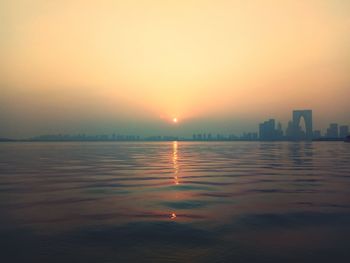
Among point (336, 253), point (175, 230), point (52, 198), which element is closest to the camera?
point (336, 253)

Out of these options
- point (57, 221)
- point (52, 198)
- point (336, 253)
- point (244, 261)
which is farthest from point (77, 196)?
point (336, 253)

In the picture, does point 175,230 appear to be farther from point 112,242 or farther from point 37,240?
point 37,240

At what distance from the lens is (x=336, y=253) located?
909cm

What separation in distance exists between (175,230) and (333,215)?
6.84 metres

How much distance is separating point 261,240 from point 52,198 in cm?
1188

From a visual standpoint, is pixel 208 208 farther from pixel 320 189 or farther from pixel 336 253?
pixel 320 189

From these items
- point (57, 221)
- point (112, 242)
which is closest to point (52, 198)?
point (57, 221)

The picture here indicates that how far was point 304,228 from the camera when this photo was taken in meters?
11.8

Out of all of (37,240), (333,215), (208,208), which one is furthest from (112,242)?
(333,215)

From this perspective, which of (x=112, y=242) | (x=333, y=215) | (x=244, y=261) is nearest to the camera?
(x=244, y=261)

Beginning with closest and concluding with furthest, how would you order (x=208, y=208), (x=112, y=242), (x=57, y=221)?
(x=112, y=242)
(x=57, y=221)
(x=208, y=208)

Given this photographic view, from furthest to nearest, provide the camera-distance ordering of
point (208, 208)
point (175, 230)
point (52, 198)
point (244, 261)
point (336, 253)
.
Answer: point (52, 198) → point (208, 208) → point (175, 230) → point (336, 253) → point (244, 261)

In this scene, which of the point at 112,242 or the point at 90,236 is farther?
the point at 90,236

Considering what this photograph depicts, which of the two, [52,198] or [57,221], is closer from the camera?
[57,221]
